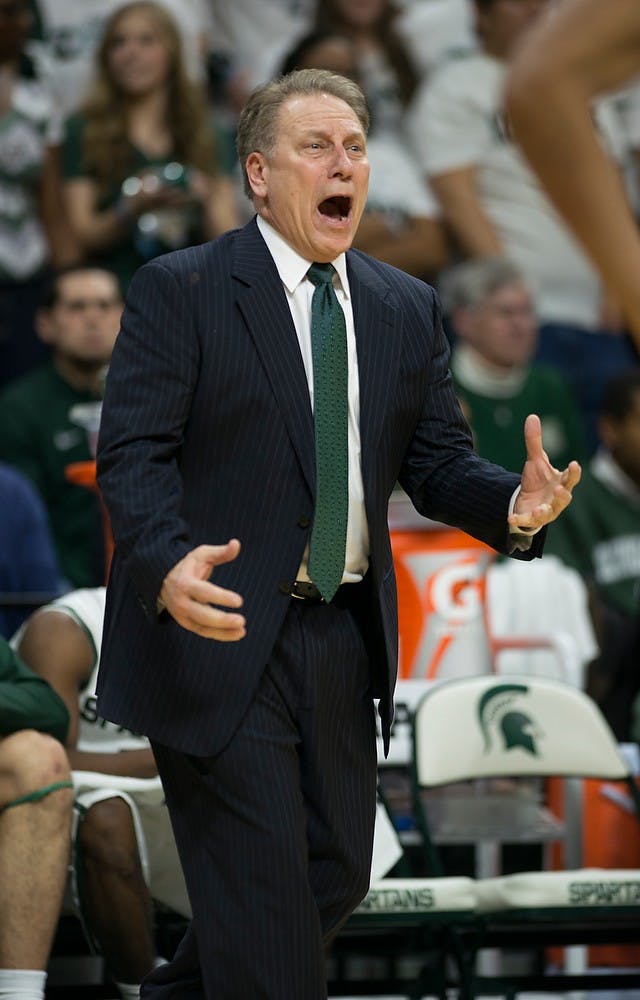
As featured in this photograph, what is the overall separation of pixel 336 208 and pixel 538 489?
570mm

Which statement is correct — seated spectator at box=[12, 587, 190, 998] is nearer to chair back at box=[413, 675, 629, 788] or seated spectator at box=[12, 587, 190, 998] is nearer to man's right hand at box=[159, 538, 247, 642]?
chair back at box=[413, 675, 629, 788]

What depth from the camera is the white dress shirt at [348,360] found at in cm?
256

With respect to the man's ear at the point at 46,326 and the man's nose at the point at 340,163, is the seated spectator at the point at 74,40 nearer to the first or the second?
the man's ear at the point at 46,326

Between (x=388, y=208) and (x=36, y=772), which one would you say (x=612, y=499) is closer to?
(x=388, y=208)

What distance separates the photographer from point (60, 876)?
3.42 m

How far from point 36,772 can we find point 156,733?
108 cm

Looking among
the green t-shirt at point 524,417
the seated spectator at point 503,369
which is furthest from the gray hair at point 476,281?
the green t-shirt at point 524,417

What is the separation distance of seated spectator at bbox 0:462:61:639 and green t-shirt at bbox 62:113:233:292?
1.59 m

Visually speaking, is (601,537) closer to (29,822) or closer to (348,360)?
(29,822)

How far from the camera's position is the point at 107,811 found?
3654 millimetres

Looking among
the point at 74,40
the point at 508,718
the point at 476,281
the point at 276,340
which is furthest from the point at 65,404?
the point at 276,340

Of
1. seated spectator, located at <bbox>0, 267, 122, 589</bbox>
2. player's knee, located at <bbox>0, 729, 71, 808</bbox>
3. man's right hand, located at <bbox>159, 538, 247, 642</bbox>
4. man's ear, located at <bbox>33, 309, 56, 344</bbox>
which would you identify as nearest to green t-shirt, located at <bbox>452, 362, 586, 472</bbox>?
seated spectator, located at <bbox>0, 267, 122, 589</bbox>

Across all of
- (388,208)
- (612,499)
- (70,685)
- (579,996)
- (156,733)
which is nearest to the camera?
(156,733)

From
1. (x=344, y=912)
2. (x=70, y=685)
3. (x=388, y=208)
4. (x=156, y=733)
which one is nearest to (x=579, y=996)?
(x=70, y=685)
